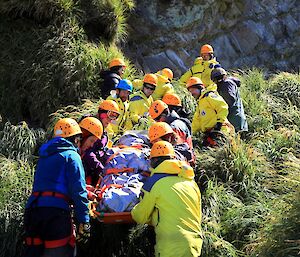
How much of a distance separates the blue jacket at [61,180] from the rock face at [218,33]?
8.59 meters

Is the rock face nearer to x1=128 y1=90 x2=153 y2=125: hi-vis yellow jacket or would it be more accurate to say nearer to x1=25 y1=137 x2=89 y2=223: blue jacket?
x1=128 y1=90 x2=153 y2=125: hi-vis yellow jacket

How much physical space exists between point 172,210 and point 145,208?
328mm

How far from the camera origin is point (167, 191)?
5.10m

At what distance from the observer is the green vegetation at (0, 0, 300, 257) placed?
20.3 feet

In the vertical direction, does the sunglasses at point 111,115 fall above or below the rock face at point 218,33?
below

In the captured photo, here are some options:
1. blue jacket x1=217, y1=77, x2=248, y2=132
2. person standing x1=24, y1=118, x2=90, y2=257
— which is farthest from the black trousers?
blue jacket x1=217, y1=77, x2=248, y2=132

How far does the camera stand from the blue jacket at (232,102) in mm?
9180

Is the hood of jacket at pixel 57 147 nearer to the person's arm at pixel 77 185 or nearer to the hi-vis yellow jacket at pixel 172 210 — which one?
the person's arm at pixel 77 185

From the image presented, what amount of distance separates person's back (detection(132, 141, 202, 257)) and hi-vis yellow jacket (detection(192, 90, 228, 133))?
2.94 metres

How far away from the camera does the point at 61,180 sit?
16.9 feet

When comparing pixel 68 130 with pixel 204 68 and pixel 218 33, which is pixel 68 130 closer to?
pixel 204 68

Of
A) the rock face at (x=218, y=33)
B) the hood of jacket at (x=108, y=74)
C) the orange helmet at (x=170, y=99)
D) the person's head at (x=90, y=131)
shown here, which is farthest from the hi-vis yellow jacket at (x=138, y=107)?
the rock face at (x=218, y=33)

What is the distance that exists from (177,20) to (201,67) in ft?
13.8

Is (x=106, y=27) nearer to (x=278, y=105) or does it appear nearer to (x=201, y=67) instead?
(x=201, y=67)
